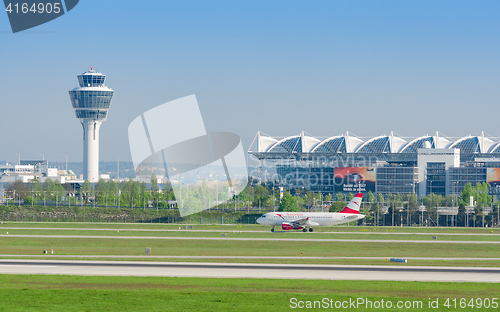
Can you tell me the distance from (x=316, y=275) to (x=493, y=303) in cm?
1240

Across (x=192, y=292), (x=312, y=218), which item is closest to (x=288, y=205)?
(x=312, y=218)

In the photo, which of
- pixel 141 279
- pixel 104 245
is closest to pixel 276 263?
pixel 141 279

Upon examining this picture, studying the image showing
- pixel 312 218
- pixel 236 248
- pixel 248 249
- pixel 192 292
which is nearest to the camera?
pixel 192 292

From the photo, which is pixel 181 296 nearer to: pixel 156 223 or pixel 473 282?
pixel 473 282

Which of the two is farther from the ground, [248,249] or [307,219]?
[307,219]

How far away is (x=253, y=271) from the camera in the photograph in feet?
134

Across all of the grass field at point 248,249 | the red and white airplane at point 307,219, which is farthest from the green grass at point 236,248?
the red and white airplane at point 307,219

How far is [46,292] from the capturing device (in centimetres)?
3212

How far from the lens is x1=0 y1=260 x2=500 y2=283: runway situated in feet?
126

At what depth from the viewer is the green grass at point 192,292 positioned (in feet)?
95.5

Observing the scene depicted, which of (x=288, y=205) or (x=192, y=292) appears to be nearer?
(x=192, y=292)

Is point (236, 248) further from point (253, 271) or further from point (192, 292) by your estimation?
point (192, 292)

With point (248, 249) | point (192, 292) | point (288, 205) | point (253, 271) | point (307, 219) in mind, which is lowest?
point (288, 205)

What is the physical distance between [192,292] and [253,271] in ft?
30.3
